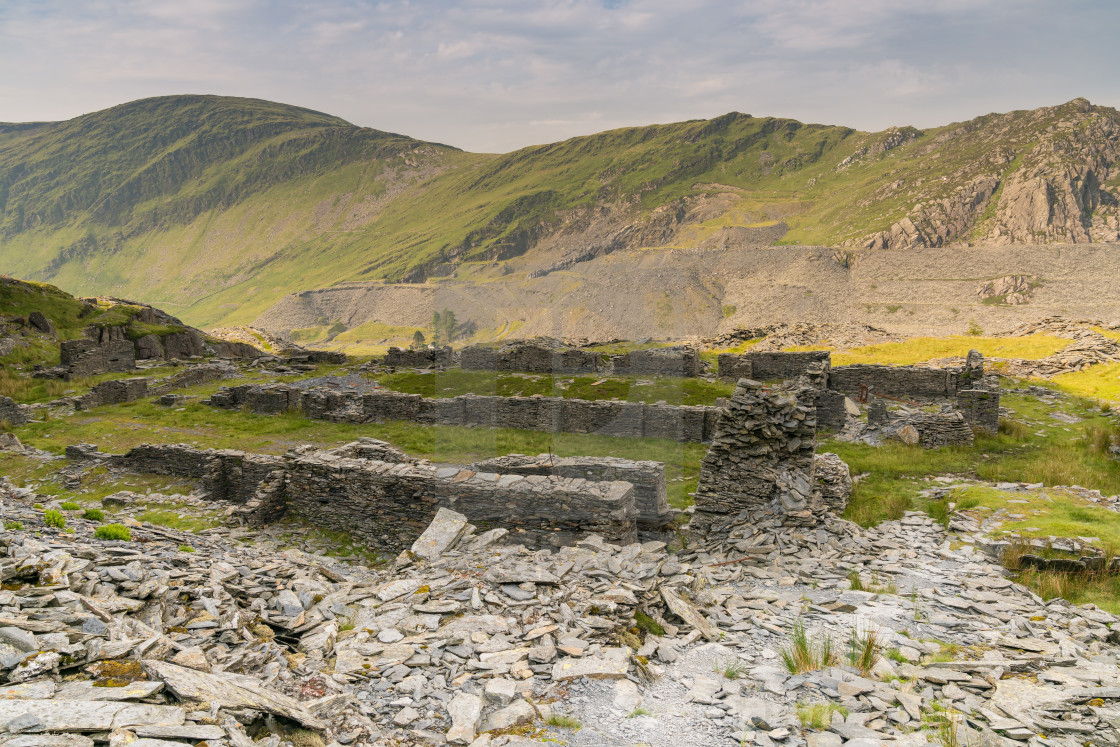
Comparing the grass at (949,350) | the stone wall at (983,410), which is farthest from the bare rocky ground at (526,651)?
the grass at (949,350)

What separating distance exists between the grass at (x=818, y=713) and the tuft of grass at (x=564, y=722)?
2076 mm

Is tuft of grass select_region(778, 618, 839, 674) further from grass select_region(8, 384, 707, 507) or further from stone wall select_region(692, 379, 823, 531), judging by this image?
grass select_region(8, 384, 707, 507)

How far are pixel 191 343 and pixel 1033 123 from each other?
649 feet

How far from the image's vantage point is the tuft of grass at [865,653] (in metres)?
6.08

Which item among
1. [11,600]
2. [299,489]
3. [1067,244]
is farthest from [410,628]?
[1067,244]

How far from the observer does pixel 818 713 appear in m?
5.16

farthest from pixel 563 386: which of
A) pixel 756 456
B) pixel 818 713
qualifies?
pixel 818 713

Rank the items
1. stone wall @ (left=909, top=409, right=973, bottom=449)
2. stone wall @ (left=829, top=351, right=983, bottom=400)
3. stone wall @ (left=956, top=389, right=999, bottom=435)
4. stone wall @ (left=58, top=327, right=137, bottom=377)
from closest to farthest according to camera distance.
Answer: stone wall @ (left=909, top=409, right=973, bottom=449)
stone wall @ (left=956, top=389, right=999, bottom=435)
stone wall @ (left=829, top=351, right=983, bottom=400)
stone wall @ (left=58, top=327, right=137, bottom=377)

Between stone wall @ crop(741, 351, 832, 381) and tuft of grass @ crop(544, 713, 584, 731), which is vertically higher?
stone wall @ crop(741, 351, 832, 381)

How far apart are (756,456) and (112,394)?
114ft

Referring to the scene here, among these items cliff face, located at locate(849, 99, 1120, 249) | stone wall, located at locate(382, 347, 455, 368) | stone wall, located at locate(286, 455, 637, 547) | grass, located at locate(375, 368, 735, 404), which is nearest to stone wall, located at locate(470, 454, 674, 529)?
stone wall, located at locate(286, 455, 637, 547)

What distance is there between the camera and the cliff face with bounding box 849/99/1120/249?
11719 centimetres

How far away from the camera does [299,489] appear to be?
14.5m

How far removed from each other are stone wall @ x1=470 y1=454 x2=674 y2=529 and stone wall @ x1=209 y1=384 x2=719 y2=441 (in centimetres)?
1051
